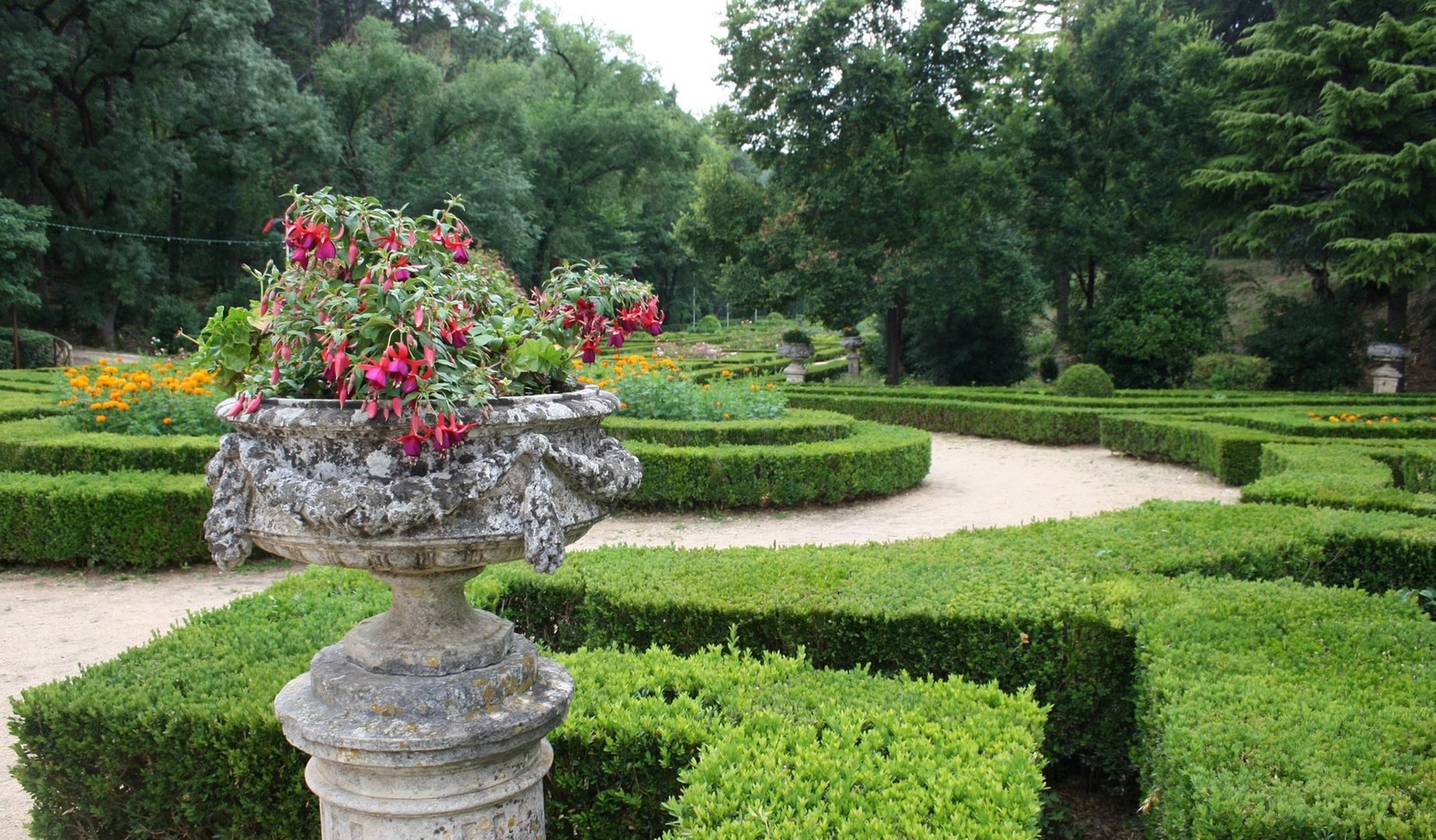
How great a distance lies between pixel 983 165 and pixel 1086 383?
18.8 ft

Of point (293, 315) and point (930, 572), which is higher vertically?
point (293, 315)

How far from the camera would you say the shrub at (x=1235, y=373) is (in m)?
18.3

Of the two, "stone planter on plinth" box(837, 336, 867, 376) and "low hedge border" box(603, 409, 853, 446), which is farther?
"stone planter on plinth" box(837, 336, 867, 376)

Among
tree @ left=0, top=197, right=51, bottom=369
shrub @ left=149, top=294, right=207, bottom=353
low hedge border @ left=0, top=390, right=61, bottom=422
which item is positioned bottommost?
low hedge border @ left=0, top=390, right=61, bottom=422

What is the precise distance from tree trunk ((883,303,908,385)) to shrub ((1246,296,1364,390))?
22.9 ft

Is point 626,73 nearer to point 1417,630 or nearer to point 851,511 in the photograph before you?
point 851,511

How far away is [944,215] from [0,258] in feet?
70.6

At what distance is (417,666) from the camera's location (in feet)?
8.02

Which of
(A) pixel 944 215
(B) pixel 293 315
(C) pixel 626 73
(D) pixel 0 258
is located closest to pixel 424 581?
(B) pixel 293 315

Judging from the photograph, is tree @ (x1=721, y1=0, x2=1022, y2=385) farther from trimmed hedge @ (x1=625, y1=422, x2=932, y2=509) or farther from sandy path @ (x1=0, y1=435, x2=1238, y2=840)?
trimmed hedge @ (x1=625, y1=422, x2=932, y2=509)

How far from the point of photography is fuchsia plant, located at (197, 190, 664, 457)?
83.0 inches

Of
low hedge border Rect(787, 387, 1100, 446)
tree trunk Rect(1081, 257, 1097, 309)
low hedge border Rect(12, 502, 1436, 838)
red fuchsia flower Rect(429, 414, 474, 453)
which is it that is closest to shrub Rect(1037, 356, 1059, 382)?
tree trunk Rect(1081, 257, 1097, 309)

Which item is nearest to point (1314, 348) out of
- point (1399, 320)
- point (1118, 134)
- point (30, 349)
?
point (1399, 320)

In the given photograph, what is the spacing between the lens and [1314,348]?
18.8m
